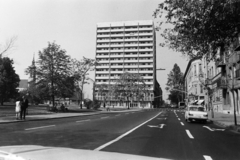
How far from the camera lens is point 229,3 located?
7.33 meters

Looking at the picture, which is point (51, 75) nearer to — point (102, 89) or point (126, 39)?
point (102, 89)

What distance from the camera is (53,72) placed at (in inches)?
1280

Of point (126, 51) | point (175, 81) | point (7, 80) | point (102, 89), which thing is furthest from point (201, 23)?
point (126, 51)

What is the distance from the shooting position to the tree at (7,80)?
4780cm

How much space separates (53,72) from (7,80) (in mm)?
22197

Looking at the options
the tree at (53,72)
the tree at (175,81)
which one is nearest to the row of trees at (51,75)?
the tree at (53,72)

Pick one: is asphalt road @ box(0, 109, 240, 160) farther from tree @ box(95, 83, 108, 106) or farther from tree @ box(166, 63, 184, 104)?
tree @ box(166, 63, 184, 104)

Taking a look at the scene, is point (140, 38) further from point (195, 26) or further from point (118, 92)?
point (195, 26)

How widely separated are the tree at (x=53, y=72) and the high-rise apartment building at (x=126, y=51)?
69.0 meters

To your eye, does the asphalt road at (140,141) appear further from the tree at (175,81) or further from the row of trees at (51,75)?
the tree at (175,81)

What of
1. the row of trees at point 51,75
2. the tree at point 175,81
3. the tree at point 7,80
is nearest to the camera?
the row of trees at point 51,75

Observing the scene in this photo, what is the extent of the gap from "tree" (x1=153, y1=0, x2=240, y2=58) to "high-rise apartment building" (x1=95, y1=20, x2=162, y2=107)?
89374 mm

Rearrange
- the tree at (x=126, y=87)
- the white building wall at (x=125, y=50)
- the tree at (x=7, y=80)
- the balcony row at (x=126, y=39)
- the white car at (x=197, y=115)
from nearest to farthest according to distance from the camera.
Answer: the white car at (x=197, y=115) < the tree at (x=7, y=80) < the tree at (x=126, y=87) < the white building wall at (x=125, y=50) < the balcony row at (x=126, y=39)

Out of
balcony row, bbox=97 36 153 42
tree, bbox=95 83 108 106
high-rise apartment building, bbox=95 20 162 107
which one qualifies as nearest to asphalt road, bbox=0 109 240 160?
tree, bbox=95 83 108 106
